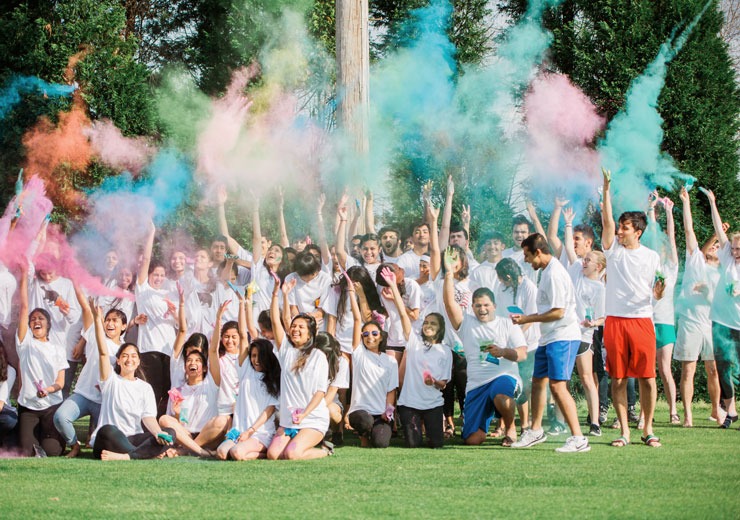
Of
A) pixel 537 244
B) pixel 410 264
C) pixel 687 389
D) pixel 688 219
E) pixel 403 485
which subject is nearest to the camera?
pixel 403 485

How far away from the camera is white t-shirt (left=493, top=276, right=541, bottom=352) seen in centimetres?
873

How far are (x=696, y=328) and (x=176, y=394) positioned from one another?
5506 millimetres

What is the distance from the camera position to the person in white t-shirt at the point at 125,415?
8.05 meters

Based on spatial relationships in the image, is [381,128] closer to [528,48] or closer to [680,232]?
[528,48]

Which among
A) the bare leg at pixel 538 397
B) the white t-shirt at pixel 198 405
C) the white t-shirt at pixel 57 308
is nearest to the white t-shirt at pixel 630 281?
the bare leg at pixel 538 397

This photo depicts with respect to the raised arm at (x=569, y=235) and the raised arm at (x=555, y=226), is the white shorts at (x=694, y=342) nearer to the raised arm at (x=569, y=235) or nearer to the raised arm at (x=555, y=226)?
the raised arm at (x=569, y=235)

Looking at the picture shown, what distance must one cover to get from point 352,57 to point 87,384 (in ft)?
15.3

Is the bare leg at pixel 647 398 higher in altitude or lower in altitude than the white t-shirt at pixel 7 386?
lower

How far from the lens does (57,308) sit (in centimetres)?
962

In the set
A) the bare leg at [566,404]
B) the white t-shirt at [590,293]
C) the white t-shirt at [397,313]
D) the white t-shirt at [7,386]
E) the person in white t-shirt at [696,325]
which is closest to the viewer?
the bare leg at [566,404]

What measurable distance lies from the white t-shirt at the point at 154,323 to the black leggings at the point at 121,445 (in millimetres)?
1449

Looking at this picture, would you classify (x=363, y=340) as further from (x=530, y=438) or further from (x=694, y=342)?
(x=694, y=342)

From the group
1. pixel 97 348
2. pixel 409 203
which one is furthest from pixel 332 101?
pixel 97 348

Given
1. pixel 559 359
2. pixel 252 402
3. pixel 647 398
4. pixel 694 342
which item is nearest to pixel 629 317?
pixel 647 398
